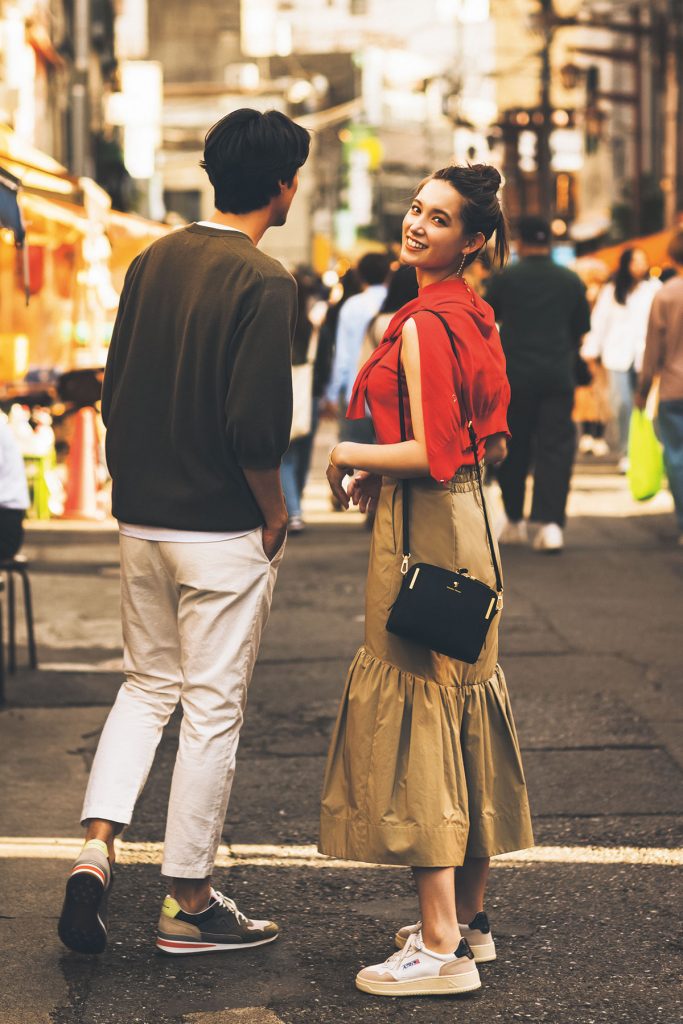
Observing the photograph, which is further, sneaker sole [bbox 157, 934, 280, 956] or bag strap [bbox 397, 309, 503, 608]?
sneaker sole [bbox 157, 934, 280, 956]

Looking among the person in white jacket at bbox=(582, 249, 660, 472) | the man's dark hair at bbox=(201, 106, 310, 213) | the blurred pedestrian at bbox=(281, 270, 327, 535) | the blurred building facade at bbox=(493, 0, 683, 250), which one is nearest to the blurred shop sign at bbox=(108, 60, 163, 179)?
the blurred building facade at bbox=(493, 0, 683, 250)

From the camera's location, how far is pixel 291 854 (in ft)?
16.2

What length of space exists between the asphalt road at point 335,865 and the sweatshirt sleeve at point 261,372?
1275mm

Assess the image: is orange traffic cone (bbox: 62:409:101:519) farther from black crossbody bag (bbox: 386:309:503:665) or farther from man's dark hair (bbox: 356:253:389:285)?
black crossbody bag (bbox: 386:309:503:665)

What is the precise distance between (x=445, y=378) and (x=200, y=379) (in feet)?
1.92

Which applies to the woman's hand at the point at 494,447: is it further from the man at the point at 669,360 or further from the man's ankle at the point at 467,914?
the man at the point at 669,360

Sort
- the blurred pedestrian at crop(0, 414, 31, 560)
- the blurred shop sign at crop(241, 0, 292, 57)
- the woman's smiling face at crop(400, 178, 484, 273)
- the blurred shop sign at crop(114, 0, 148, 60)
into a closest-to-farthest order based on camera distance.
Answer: the woman's smiling face at crop(400, 178, 484, 273) < the blurred pedestrian at crop(0, 414, 31, 560) < the blurred shop sign at crop(114, 0, 148, 60) < the blurred shop sign at crop(241, 0, 292, 57)

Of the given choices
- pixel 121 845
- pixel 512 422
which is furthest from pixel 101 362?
pixel 121 845

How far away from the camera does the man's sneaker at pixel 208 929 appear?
13.4ft

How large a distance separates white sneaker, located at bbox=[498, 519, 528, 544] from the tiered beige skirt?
7413 mm

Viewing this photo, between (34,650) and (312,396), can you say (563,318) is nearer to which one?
(312,396)

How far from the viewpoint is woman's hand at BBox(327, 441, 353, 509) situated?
3875 mm

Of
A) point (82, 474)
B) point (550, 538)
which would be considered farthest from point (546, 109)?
point (550, 538)

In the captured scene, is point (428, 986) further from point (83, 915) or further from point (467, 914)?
point (83, 915)
